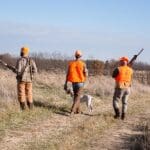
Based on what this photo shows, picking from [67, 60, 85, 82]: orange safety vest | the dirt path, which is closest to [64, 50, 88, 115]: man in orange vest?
[67, 60, 85, 82]: orange safety vest

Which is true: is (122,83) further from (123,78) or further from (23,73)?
(23,73)

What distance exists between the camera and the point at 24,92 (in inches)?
671

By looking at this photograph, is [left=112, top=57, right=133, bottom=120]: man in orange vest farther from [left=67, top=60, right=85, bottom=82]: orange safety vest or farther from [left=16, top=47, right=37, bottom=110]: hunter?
[left=16, top=47, right=37, bottom=110]: hunter

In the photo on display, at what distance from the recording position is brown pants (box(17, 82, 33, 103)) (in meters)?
16.9

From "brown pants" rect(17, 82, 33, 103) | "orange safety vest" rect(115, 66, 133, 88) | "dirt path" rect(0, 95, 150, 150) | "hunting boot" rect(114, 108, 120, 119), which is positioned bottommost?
"dirt path" rect(0, 95, 150, 150)

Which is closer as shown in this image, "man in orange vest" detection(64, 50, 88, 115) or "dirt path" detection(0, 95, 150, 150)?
"dirt path" detection(0, 95, 150, 150)

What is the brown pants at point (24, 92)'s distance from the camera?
55.5 ft

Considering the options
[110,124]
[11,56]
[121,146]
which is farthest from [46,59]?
[121,146]

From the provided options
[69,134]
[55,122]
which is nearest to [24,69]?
[55,122]

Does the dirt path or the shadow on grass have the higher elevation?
the shadow on grass

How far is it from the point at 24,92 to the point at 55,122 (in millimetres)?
2061

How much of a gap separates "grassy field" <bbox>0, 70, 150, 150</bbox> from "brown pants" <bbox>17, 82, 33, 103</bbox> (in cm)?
31

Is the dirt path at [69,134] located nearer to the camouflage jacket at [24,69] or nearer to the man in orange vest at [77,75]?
the man in orange vest at [77,75]

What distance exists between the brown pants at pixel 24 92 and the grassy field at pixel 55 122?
0.31 m
